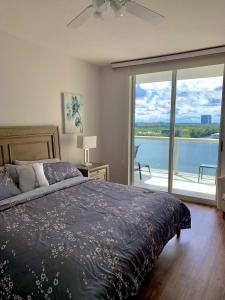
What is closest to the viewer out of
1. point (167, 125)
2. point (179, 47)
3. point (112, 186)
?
point (112, 186)

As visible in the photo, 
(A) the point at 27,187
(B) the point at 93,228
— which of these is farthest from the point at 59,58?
(B) the point at 93,228

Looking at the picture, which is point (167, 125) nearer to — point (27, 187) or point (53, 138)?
point (53, 138)

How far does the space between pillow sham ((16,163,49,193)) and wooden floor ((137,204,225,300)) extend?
4.92 ft

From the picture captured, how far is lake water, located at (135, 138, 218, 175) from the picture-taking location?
152 inches

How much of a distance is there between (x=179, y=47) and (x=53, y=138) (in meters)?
2.28

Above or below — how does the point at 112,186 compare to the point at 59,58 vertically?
below

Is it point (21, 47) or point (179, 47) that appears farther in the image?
point (179, 47)

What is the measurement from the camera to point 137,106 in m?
4.32

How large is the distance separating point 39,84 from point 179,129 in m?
2.42

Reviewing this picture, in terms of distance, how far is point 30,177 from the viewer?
2557 mm

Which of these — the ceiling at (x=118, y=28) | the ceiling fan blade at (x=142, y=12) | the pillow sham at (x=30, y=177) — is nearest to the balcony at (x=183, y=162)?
the ceiling at (x=118, y=28)

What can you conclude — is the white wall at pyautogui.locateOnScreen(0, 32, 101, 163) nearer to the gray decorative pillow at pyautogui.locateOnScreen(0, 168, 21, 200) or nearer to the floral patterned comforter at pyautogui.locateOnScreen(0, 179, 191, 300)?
the gray decorative pillow at pyautogui.locateOnScreen(0, 168, 21, 200)

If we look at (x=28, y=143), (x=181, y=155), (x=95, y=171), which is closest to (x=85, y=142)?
(x=95, y=171)

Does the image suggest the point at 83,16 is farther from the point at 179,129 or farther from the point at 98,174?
the point at 179,129
